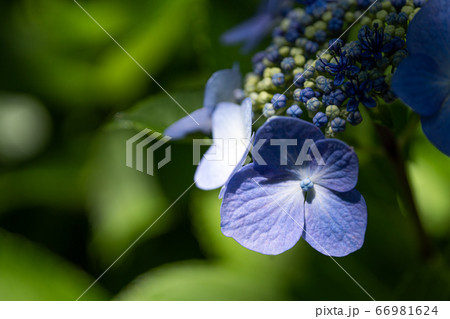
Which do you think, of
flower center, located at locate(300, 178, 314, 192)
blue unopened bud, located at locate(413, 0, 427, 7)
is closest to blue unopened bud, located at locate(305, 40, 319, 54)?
blue unopened bud, located at locate(413, 0, 427, 7)

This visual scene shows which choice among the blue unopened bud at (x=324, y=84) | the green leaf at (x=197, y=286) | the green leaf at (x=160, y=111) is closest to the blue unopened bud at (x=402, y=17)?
the blue unopened bud at (x=324, y=84)

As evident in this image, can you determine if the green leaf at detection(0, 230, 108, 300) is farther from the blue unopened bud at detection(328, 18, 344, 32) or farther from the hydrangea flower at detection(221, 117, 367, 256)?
the blue unopened bud at detection(328, 18, 344, 32)

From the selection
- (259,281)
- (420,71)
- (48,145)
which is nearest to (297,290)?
(259,281)

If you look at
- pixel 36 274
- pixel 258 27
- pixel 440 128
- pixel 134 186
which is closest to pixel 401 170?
pixel 440 128

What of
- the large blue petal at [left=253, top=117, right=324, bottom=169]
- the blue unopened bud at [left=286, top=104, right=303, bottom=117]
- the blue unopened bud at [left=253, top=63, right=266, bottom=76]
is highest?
the blue unopened bud at [left=253, top=63, right=266, bottom=76]

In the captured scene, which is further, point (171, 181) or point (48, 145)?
point (48, 145)

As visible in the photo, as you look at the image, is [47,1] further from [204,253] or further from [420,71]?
[420,71]
